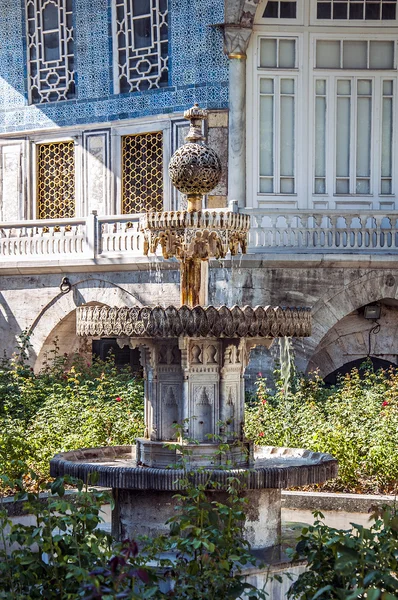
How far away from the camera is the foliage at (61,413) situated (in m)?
11.7

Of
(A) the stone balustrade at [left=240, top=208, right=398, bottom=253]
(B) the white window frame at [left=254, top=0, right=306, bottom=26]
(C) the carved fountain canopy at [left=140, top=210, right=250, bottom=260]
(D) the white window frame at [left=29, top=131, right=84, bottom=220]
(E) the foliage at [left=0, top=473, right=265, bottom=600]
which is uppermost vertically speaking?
(B) the white window frame at [left=254, top=0, right=306, bottom=26]

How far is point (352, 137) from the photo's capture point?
17203 millimetres

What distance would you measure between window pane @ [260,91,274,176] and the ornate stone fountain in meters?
7.67

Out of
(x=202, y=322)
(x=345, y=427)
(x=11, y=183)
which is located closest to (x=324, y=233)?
(x=345, y=427)

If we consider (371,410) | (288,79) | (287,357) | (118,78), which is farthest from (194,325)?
(118,78)

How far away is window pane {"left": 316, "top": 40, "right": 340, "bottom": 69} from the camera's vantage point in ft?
56.2

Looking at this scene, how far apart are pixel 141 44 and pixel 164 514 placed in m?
11.0

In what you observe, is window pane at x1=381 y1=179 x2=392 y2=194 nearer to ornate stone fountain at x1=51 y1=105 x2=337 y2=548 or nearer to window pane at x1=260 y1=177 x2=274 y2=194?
window pane at x1=260 y1=177 x2=274 y2=194

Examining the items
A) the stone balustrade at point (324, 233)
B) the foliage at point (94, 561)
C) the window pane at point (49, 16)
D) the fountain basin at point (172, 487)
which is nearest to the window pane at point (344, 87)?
the stone balustrade at point (324, 233)

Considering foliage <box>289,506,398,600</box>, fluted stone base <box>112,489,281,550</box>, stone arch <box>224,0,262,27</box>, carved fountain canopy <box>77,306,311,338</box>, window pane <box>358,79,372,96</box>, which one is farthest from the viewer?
window pane <box>358,79,372,96</box>

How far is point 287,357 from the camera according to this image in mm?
16297

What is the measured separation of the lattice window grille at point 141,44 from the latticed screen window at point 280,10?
1755 mm

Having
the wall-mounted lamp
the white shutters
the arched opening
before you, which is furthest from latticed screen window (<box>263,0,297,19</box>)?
the arched opening

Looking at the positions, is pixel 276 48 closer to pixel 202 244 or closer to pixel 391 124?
pixel 391 124
